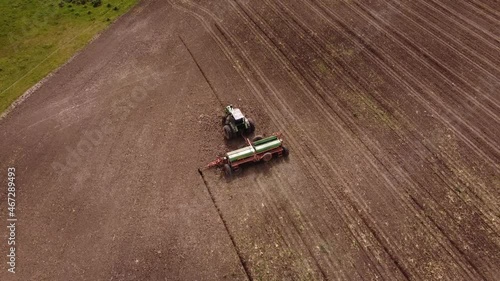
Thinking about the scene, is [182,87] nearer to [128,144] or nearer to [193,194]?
[128,144]

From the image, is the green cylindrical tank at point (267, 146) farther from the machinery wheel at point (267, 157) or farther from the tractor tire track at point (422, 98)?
the tractor tire track at point (422, 98)

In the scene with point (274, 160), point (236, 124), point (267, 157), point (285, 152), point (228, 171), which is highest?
point (236, 124)

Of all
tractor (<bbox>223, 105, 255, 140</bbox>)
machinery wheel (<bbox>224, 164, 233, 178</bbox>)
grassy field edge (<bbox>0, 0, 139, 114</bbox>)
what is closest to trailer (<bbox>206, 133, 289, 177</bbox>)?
machinery wheel (<bbox>224, 164, 233, 178</bbox>)

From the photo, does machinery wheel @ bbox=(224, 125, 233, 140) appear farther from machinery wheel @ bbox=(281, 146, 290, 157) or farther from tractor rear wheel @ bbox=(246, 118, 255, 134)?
machinery wheel @ bbox=(281, 146, 290, 157)

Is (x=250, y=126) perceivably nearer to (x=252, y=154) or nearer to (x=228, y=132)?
(x=228, y=132)

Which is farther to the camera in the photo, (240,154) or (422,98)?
(422,98)

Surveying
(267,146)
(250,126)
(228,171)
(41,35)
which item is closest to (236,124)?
(250,126)

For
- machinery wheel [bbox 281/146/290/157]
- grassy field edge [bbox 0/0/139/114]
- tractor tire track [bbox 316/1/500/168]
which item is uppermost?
grassy field edge [bbox 0/0/139/114]
